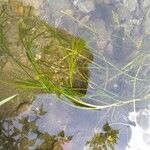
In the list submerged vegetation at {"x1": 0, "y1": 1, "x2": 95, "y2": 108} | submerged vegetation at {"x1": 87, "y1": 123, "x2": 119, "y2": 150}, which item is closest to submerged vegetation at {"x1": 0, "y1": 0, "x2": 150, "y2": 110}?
submerged vegetation at {"x1": 0, "y1": 1, "x2": 95, "y2": 108}

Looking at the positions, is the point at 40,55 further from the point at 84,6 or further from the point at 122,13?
the point at 122,13

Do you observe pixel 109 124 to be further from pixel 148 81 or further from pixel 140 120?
pixel 148 81

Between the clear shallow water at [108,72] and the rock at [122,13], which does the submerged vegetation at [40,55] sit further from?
the rock at [122,13]

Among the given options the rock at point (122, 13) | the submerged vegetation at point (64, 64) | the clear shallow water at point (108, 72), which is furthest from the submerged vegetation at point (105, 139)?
the rock at point (122, 13)

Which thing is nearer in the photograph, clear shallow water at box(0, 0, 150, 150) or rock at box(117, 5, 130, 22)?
clear shallow water at box(0, 0, 150, 150)

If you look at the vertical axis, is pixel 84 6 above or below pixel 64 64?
above

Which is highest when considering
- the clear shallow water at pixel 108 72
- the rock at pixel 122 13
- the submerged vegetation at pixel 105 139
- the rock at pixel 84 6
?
the rock at pixel 84 6

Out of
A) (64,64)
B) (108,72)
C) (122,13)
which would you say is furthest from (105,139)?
(122,13)

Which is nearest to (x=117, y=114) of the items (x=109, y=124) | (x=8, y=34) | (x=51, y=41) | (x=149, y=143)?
(x=109, y=124)

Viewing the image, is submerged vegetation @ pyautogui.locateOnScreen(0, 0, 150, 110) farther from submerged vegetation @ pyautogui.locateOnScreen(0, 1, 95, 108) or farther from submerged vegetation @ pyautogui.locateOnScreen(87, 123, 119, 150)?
submerged vegetation @ pyautogui.locateOnScreen(87, 123, 119, 150)
